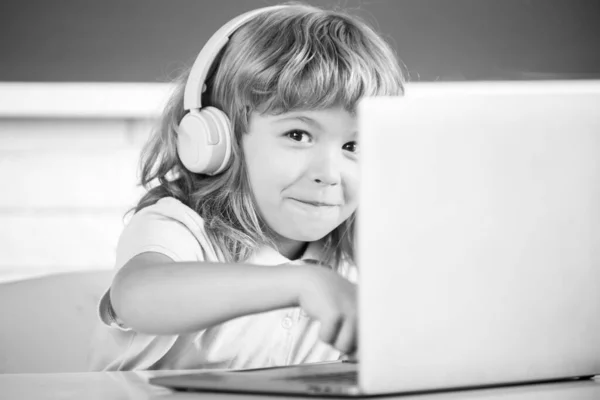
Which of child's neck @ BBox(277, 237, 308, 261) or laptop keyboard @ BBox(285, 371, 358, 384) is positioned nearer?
laptop keyboard @ BBox(285, 371, 358, 384)

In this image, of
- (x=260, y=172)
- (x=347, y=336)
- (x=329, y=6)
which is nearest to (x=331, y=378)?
(x=347, y=336)

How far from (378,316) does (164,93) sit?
1319mm

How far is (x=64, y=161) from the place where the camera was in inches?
68.7

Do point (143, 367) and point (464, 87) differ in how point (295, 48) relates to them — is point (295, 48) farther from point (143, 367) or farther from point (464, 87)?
point (464, 87)

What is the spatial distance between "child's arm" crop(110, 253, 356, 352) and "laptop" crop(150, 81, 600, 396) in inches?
2.2

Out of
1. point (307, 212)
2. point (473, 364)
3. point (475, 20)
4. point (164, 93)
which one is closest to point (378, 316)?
point (473, 364)

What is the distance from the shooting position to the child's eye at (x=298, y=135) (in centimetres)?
98

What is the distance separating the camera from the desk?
52cm

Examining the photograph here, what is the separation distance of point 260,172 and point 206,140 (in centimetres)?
10

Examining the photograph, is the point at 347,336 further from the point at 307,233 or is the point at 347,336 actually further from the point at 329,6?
the point at 329,6

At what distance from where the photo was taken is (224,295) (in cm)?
63

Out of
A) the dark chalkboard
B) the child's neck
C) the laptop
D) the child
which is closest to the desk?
the laptop

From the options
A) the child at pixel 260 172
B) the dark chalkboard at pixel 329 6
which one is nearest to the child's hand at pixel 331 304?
A: the child at pixel 260 172

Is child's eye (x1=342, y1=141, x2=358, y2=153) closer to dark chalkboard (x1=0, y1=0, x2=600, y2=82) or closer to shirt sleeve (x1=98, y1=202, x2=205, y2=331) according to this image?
shirt sleeve (x1=98, y1=202, x2=205, y2=331)
